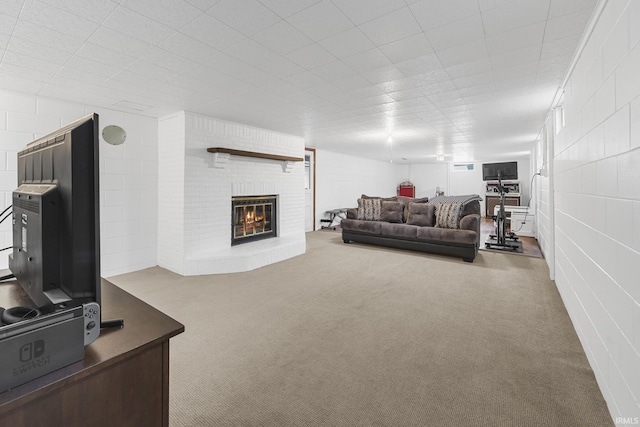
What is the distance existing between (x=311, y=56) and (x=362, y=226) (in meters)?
4.08

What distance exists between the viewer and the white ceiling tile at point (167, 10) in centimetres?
171

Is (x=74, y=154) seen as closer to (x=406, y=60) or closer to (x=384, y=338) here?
(x=384, y=338)

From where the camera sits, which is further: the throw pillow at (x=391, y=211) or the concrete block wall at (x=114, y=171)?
the throw pillow at (x=391, y=211)

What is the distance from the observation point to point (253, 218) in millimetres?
5148

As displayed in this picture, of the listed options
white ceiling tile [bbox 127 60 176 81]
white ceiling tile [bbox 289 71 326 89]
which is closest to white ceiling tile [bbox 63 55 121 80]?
white ceiling tile [bbox 127 60 176 81]

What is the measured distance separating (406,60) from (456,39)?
1.41 ft

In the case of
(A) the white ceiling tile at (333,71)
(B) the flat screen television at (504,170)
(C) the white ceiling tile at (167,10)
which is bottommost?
(B) the flat screen television at (504,170)

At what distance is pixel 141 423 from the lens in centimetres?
90

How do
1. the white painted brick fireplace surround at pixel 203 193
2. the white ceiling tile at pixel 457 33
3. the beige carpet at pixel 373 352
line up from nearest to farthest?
the beige carpet at pixel 373 352
the white ceiling tile at pixel 457 33
the white painted brick fireplace surround at pixel 203 193

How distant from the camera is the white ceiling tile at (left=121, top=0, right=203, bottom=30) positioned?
171cm

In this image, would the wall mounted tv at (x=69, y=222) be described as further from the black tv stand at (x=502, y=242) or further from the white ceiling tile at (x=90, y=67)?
the black tv stand at (x=502, y=242)

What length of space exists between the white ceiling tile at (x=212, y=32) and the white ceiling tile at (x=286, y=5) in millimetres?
374

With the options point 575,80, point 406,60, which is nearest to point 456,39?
point 406,60

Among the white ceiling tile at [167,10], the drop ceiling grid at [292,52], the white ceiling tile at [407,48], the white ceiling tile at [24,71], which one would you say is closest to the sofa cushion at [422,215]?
the drop ceiling grid at [292,52]
